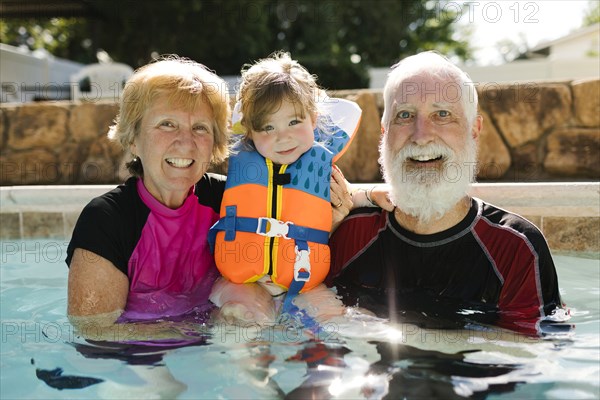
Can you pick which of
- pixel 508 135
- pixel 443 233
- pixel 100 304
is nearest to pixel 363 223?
pixel 443 233

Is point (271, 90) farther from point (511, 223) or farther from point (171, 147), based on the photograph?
point (511, 223)

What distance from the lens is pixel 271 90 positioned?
2.52 m

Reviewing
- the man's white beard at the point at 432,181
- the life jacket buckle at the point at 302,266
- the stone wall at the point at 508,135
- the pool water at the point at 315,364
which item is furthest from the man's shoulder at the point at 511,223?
the stone wall at the point at 508,135

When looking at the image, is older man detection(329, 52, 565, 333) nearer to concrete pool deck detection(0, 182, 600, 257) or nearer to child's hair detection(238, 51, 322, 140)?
child's hair detection(238, 51, 322, 140)

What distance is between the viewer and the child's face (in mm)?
2539

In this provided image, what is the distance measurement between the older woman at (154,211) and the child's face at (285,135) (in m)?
0.23

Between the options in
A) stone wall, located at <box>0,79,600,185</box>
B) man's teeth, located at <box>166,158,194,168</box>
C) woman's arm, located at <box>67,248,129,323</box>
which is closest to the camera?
woman's arm, located at <box>67,248,129,323</box>

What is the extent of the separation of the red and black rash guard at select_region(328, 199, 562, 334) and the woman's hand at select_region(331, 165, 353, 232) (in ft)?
0.19

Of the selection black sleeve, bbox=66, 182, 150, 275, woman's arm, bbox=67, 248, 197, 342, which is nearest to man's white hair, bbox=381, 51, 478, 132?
black sleeve, bbox=66, 182, 150, 275

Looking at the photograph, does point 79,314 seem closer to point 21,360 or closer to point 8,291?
point 21,360

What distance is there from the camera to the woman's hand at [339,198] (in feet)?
9.09

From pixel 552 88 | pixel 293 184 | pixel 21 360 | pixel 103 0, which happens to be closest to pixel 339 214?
pixel 293 184

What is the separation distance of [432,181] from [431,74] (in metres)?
0.48

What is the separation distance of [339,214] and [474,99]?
0.85 meters
